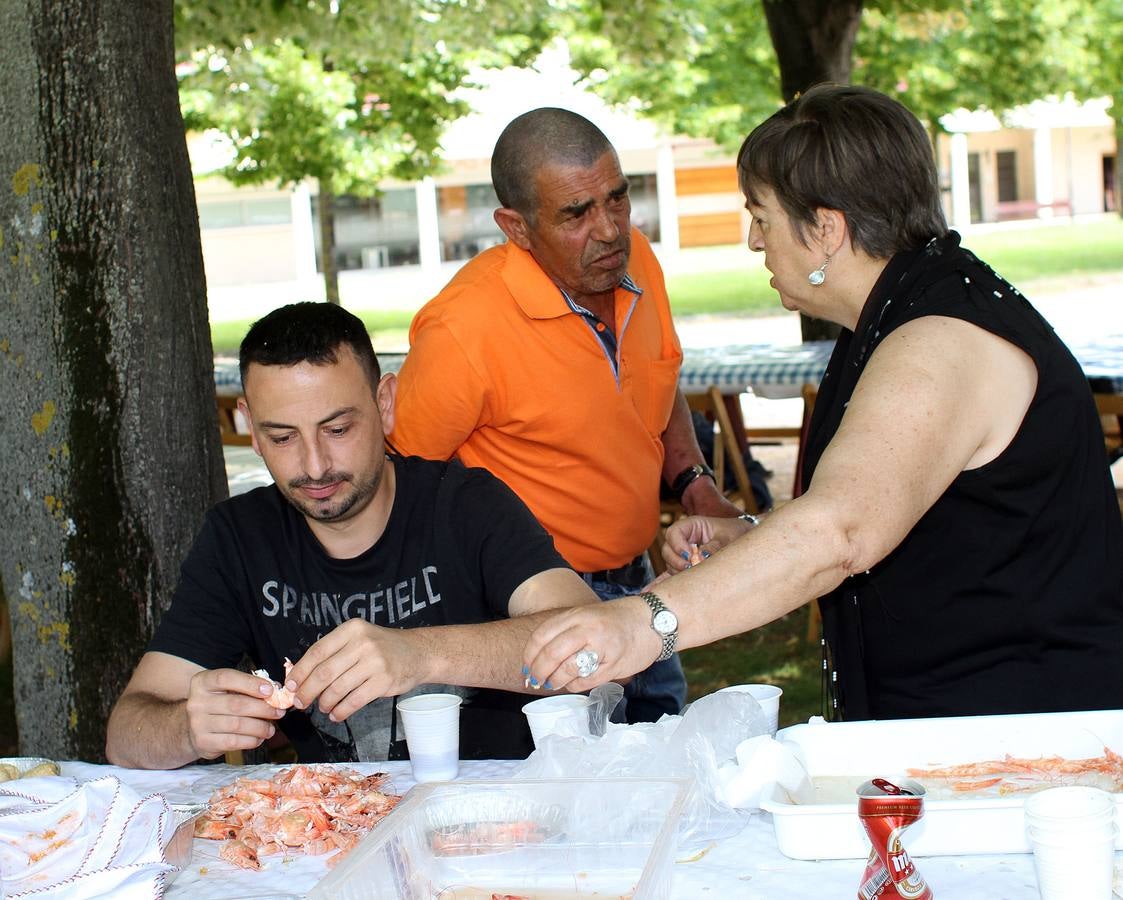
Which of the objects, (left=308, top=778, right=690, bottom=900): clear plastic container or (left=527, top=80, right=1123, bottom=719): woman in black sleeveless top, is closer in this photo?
(left=308, top=778, right=690, bottom=900): clear plastic container

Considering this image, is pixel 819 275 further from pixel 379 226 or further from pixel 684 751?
pixel 379 226

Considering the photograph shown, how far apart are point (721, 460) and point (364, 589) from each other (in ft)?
14.2

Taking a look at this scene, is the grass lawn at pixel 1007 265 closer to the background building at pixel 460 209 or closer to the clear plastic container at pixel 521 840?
the background building at pixel 460 209

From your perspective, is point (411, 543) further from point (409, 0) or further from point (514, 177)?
point (409, 0)

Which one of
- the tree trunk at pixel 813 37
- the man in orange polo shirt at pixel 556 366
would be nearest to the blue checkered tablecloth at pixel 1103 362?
the tree trunk at pixel 813 37

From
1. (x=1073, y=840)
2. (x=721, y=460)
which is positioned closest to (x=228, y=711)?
(x=1073, y=840)

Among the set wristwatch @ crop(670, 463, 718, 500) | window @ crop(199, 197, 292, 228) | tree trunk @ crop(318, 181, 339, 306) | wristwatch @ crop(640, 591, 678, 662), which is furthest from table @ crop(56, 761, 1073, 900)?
window @ crop(199, 197, 292, 228)

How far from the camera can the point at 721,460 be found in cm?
696

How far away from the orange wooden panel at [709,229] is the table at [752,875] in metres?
37.9

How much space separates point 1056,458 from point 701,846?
892 mm

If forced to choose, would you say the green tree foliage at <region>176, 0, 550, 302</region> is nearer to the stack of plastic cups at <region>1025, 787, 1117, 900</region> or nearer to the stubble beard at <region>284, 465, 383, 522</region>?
the stubble beard at <region>284, 465, 383, 522</region>

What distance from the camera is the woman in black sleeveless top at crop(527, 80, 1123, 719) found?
212 cm

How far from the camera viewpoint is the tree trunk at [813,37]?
7.99 meters

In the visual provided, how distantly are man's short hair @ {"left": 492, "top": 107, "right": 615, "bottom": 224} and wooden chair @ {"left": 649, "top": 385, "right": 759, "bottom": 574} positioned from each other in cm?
295
